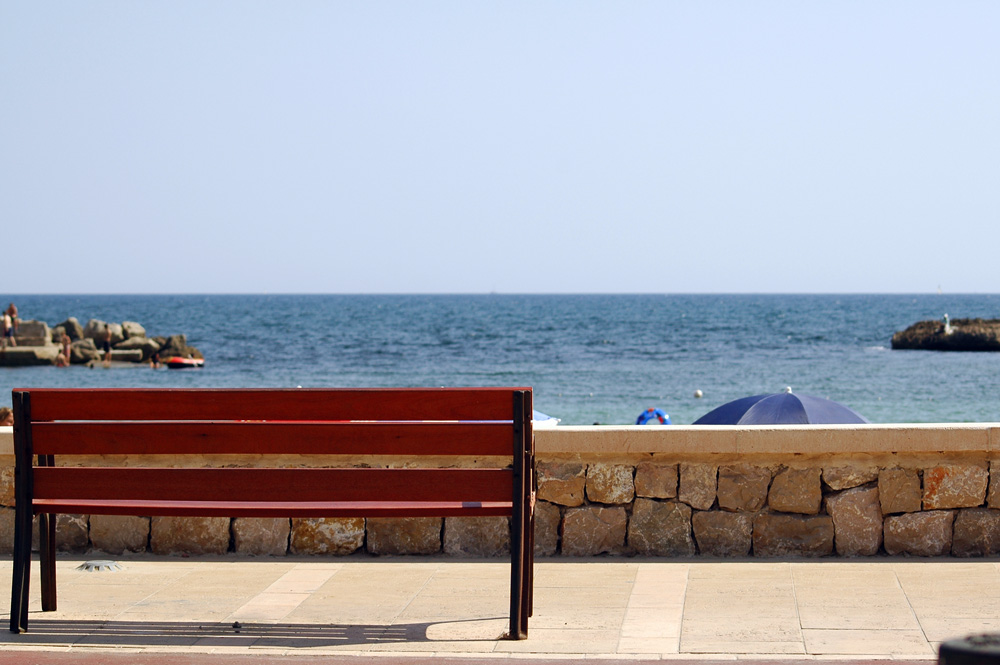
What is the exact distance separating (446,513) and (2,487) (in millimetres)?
2945

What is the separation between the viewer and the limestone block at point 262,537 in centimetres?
581

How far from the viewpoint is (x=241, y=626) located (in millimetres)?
4465

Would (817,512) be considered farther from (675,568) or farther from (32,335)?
(32,335)

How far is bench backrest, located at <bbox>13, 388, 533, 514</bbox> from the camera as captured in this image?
432cm

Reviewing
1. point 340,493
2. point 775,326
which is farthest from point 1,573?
point 775,326

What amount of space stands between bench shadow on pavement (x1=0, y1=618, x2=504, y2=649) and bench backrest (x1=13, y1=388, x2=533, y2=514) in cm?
52

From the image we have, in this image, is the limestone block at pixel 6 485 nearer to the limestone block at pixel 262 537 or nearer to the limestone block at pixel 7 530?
the limestone block at pixel 7 530

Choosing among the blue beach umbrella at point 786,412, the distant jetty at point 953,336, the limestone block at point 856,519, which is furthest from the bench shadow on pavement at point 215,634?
the distant jetty at point 953,336

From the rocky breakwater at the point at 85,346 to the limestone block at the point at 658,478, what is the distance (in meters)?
49.3

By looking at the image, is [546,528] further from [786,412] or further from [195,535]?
[786,412]

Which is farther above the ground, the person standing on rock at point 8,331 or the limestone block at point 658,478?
the limestone block at point 658,478

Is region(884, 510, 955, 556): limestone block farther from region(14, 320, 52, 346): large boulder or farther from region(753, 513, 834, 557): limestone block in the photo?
region(14, 320, 52, 346): large boulder

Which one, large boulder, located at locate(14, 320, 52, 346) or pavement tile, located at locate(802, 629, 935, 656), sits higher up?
pavement tile, located at locate(802, 629, 935, 656)

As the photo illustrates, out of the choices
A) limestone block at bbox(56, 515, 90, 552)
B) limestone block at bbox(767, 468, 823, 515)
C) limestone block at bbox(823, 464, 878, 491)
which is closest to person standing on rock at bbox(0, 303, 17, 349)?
limestone block at bbox(56, 515, 90, 552)
